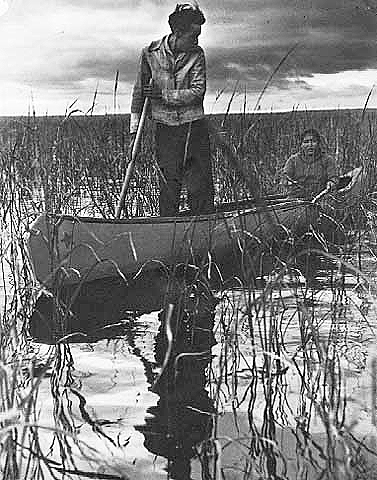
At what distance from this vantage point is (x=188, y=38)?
4660 mm

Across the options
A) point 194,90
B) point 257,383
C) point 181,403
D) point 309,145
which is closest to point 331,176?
point 309,145

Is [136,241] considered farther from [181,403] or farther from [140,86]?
[181,403]

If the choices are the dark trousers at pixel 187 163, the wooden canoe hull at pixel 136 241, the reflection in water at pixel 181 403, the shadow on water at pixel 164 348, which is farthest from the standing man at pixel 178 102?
the reflection in water at pixel 181 403

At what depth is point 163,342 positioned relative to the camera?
318cm

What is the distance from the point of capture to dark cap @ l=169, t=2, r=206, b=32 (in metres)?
4.66

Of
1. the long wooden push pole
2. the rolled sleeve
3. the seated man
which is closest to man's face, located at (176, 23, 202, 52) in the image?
the rolled sleeve

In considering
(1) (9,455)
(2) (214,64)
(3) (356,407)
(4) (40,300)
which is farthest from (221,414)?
→ (2) (214,64)

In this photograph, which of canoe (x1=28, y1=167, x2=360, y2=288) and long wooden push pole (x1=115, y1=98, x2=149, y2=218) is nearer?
canoe (x1=28, y1=167, x2=360, y2=288)

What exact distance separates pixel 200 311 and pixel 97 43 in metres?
2.83

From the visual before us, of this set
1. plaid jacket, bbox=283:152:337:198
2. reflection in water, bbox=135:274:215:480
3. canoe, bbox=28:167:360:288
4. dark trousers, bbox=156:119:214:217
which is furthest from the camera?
plaid jacket, bbox=283:152:337:198

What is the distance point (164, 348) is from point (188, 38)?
2159mm

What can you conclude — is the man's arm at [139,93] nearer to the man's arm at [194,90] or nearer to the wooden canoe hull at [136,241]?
the man's arm at [194,90]

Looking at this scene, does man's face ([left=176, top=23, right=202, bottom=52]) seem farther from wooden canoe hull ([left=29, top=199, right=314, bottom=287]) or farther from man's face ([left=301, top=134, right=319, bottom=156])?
man's face ([left=301, top=134, right=319, bottom=156])

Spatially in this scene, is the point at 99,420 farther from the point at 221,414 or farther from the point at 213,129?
the point at 213,129
